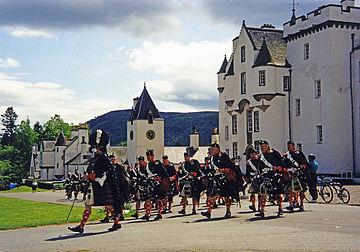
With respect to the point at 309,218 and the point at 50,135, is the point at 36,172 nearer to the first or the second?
the point at 50,135

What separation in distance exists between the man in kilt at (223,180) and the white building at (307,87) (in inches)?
1213

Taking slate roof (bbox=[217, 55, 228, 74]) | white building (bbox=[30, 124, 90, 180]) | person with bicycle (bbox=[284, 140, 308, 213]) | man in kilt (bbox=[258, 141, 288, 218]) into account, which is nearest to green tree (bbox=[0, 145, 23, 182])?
white building (bbox=[30, 124, 90, 180])

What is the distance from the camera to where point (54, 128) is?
511ft

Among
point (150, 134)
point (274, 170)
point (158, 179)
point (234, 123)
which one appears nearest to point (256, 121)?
point (234, 123)

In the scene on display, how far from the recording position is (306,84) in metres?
52.0

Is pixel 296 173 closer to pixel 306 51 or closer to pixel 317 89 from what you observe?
pixel 317 89

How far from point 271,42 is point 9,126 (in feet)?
424

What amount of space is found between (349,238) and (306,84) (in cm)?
4002

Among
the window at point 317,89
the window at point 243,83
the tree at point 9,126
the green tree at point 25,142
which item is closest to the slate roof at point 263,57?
the window at point 243,83

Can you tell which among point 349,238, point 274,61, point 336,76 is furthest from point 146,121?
point 349,238

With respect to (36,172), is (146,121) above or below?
above

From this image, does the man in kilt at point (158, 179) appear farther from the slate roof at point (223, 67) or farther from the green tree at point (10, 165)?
the green tree at point (10, 165)

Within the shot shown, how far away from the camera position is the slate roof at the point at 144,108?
94.1m

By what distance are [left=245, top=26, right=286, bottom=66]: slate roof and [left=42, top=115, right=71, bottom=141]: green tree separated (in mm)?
99206
